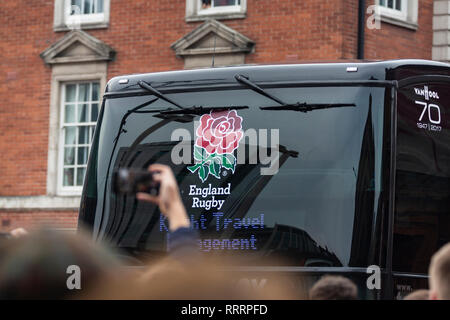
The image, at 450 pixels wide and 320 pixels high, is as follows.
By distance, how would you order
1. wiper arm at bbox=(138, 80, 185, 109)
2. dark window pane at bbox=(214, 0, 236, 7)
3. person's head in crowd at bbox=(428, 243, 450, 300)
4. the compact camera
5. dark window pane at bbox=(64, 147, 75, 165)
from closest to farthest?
the compact camera, person's head in crowd at bbox=(428, 243, 450, 300), wiper arm at bbox=(138, 80, 185, 109), dark window pane at bbox=(214, 0, 236, 7), dark window pane at bbox=(64, 147, 75, 165)

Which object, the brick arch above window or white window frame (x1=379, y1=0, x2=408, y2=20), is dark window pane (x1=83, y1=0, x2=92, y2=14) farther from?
white window frame (x1=379, y1=0, x2=408, y2=20)

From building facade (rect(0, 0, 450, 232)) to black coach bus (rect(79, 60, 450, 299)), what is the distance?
12295mm

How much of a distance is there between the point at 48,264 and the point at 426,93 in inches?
232

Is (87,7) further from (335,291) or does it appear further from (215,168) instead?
(335,291)

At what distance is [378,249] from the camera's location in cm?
750

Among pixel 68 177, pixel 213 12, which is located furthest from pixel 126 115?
pixel 68 177

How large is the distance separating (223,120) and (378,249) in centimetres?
145

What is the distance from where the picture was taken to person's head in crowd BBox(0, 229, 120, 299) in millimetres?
2729

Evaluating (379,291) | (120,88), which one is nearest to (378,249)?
(379,291)

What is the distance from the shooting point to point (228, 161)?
790cm

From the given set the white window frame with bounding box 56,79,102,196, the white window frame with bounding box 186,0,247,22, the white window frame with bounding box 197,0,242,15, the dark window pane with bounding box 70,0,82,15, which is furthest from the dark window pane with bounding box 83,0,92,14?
the white window frame with bounding box 197,0,242,15

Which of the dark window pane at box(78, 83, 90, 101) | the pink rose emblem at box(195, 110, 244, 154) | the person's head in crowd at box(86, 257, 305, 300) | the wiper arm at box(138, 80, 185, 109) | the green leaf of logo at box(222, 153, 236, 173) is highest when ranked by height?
the dark window pane at box(78, 83, 90, 101)
